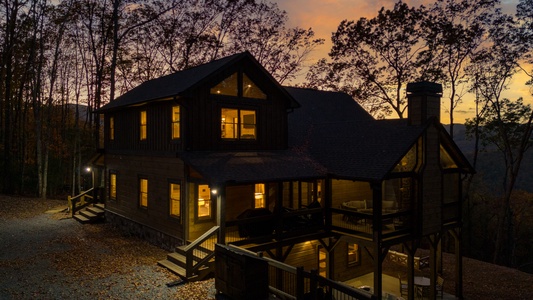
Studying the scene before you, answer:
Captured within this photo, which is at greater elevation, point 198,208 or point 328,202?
point 328,202

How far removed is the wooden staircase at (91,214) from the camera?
2009 cm

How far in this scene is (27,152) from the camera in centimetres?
3619

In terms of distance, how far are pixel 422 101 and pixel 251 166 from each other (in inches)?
283

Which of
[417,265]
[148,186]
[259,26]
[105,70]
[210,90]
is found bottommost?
[417,265]

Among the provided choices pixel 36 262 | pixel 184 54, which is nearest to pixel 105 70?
pixel 184 54

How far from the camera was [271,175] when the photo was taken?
13.2 metres

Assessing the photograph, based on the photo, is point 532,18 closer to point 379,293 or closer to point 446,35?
point 446,35

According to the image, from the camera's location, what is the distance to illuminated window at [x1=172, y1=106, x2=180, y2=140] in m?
14.7

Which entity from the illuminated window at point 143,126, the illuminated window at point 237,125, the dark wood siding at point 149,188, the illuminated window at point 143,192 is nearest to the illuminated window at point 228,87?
the illuminated window at point 237,125

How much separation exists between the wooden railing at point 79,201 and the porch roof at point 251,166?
1202 cm

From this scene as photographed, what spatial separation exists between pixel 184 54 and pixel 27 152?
19509 millimetres

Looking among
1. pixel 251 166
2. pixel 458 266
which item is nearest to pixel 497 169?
pixel 458 266

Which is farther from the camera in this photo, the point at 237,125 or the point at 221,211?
the point at 237,125

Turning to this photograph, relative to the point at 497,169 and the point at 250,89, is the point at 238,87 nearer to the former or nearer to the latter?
the point at 250,89
